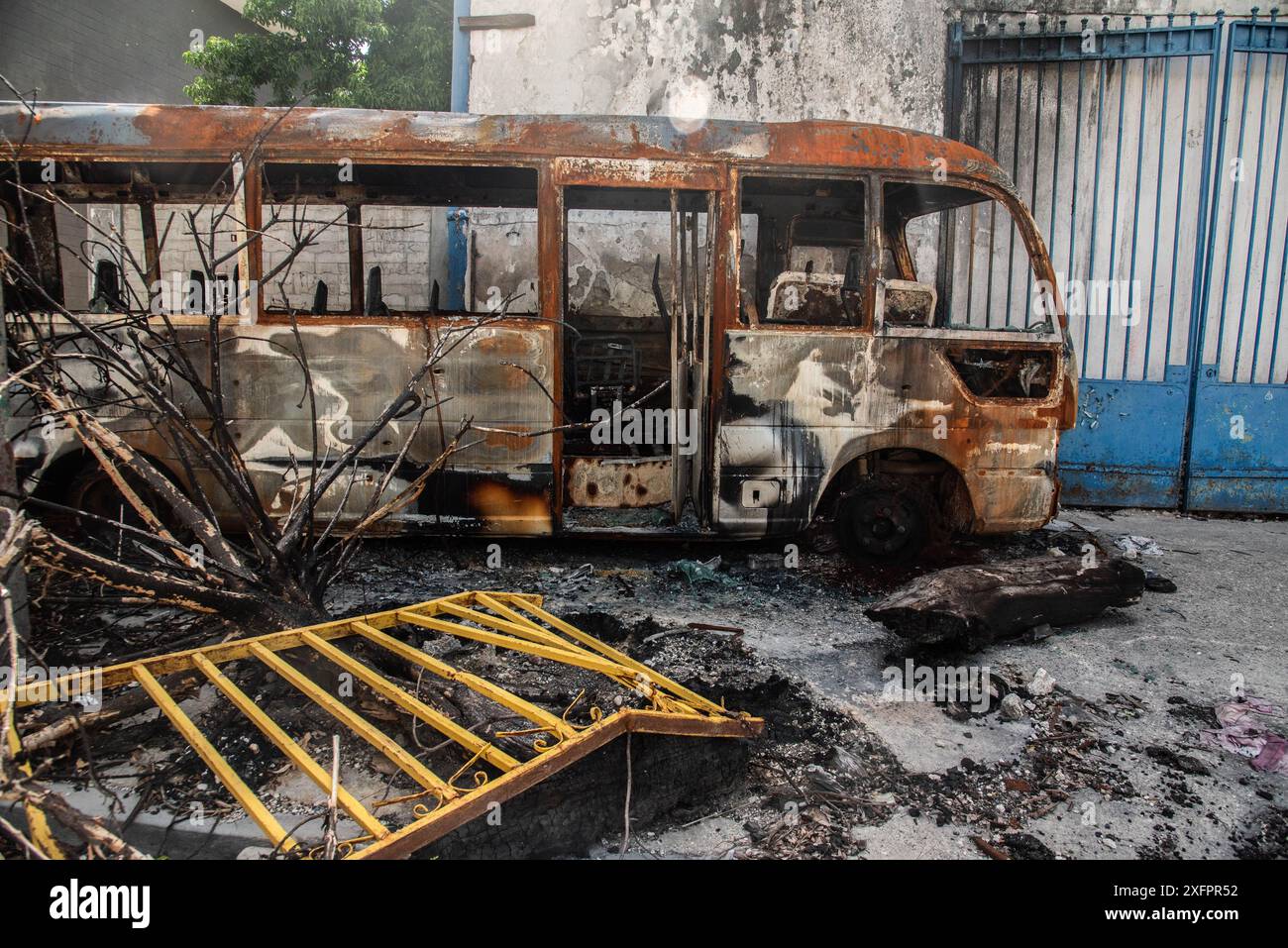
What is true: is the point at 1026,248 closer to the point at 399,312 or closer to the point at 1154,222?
the point at 1154,222

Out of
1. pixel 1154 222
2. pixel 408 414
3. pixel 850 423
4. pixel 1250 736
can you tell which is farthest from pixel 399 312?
pixel 1154 222

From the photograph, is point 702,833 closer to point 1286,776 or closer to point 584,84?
point 1286,776

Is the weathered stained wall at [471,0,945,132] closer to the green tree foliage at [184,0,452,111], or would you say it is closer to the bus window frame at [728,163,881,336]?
the bus window frame at [728,163,881,336]

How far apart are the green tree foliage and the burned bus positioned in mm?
8132

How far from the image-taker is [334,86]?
41.1ft

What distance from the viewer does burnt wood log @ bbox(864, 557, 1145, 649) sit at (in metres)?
3.74

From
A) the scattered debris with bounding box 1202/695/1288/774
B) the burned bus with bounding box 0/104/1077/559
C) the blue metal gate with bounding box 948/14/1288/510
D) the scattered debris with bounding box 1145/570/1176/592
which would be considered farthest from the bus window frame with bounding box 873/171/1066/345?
the blue metal gate with bounding box 948/14/1288/510

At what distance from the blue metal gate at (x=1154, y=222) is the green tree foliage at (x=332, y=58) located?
849cm

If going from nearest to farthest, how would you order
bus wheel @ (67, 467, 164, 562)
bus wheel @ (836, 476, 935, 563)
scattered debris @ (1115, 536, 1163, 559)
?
bus wheel @ (67, 467, 164, 562)
bus wheel @ (836, 476, 935, 563)
scattered debris @ (1115, 536, 1163, 559)

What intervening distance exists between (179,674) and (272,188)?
331cm

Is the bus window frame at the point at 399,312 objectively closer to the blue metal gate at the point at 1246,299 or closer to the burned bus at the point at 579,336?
the burned bus at the point at 579,336

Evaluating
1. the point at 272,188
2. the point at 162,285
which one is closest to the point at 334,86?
the point at 272,188

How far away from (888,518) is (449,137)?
358 centimetres

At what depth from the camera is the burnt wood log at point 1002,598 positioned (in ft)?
12.3
